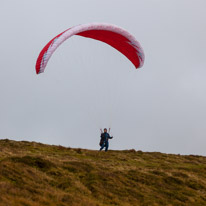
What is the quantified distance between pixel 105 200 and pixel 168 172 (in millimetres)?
7580

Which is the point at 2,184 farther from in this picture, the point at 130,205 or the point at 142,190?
the point at 142,190

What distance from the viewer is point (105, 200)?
1273cm

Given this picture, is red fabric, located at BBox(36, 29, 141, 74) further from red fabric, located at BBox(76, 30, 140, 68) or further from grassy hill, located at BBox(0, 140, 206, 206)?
grassy hill, located at BBox(0, 140, 206, 206)

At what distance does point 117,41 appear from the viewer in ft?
68.0

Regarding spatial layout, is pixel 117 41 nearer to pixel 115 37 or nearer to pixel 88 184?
pixel 115 37

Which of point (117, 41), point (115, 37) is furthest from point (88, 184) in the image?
point (117, 41)

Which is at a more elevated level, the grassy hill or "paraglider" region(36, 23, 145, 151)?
"paraglider" region(36, 23, 145, 151)

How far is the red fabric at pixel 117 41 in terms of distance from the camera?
19.9 metres

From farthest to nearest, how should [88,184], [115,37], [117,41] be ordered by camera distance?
[117,41] < [115,37] < [88,184]

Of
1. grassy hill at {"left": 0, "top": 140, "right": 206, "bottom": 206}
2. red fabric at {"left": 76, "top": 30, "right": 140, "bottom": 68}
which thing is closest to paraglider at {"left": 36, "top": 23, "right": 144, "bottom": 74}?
red fabric at {"left": 76, "top": 30, "right": 140, "bottom": 68}

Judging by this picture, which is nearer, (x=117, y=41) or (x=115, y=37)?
(x=115, y=37)

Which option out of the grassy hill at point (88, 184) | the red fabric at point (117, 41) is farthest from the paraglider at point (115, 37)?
the grassy hill at point (88, 184)

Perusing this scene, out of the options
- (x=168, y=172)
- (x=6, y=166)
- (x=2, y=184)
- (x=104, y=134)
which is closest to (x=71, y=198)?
(x=2, y=184)

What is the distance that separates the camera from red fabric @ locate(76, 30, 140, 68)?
1991 centimetres
